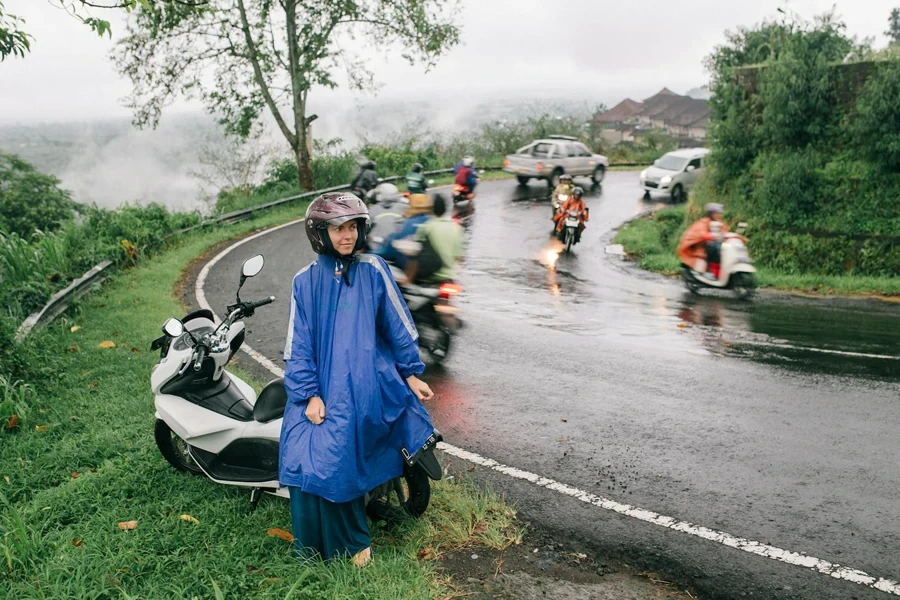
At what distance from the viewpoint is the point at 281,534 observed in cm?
479

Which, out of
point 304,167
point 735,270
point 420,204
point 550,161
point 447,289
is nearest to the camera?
point 447,289

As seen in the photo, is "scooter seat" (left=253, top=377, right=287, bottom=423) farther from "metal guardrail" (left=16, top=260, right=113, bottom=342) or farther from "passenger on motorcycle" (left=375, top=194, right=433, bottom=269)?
"metal guardrail" (left=16, top=260, right=113, bottom=342)

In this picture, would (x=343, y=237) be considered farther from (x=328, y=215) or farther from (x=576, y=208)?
(x=576, y=208)

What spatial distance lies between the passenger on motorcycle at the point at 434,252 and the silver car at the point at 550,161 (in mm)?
18460

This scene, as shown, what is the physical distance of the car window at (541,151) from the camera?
89.4 feet

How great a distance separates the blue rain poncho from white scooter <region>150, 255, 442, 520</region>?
27.7 inches

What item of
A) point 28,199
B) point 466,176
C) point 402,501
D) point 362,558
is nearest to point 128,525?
point 362,558

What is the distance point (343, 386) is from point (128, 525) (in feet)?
6.39

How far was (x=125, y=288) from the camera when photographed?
1314 cm

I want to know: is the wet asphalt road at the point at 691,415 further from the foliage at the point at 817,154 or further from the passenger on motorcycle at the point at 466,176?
the passenger on motorcycle at the point at 466,176

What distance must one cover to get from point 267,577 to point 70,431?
3.24m

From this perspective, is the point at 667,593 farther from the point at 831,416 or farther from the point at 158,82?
the point at 158,82

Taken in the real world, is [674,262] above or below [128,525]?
below

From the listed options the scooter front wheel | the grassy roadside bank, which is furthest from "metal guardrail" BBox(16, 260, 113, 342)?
the grassy roadside bank
